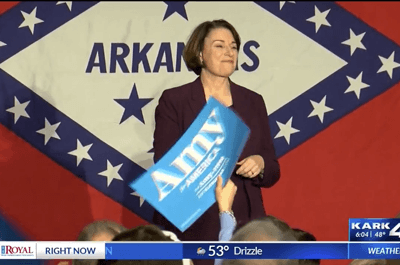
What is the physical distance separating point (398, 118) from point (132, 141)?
3.95 ft

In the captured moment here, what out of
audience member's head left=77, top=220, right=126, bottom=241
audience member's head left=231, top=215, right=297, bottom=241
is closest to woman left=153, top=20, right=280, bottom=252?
audience member's head left=77, top=220, right=126, bottom=241

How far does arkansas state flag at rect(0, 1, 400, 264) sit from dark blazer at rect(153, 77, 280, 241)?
0.41 meters

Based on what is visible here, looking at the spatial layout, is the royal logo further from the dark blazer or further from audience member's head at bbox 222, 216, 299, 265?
audience member's head at bbox 222, 216, 299, 265

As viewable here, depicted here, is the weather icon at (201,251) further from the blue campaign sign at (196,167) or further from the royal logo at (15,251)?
the royal logo at (15,251)

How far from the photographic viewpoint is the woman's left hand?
264 centimetres

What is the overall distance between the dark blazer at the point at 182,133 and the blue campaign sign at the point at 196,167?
80mm

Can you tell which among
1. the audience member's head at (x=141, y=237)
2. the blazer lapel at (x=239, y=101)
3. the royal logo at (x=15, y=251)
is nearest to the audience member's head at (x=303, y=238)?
the audience member's head at (x=141, y=237)

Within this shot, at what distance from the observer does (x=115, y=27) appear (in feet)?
10.6

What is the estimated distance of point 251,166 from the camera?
104 inches

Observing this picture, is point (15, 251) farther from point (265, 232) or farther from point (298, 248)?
point (265, 232)

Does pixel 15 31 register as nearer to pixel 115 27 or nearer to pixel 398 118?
pixel 115 27

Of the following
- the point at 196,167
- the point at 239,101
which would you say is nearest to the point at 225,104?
the point at 239,101

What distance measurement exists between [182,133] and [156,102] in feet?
1.68

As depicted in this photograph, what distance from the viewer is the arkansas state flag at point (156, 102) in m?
3.20
